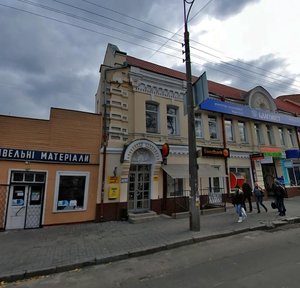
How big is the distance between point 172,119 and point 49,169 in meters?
7.90

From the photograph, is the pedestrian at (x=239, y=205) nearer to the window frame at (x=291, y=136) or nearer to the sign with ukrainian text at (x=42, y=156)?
the sign with ukrainian text at (x=42, y=156)

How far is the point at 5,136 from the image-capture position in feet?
32.5

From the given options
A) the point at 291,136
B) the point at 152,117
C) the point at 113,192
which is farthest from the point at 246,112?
the point at 113,192

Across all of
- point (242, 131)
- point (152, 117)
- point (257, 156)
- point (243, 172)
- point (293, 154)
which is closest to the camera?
point (152, 117)

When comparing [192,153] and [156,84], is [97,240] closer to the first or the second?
[192,153]

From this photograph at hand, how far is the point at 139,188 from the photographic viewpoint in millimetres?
A: 12344

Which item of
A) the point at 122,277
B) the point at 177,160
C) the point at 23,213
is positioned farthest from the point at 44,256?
the point at 177,160

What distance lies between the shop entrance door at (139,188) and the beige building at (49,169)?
1980mm

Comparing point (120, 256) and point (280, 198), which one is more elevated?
point (280, 198)

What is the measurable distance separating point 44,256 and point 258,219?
29.7 feet

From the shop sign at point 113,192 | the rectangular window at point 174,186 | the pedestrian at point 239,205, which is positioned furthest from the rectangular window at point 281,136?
the shop sign at point 113,192

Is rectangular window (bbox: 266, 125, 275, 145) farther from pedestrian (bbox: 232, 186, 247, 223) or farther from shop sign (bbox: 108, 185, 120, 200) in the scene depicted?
shop sign (bbox: 108, 185, 120, 200)

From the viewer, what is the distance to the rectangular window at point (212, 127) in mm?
15663

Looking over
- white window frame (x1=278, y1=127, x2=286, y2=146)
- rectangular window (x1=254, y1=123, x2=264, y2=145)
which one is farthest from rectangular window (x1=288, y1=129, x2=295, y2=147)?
rectangular window (x1=254, y1=123, x2=264, y2=145)
